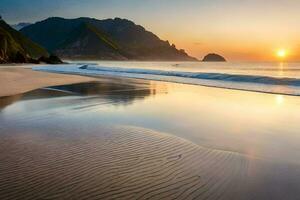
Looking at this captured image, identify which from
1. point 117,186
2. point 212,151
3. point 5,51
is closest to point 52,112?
point 212,151

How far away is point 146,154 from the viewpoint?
24.8 ft

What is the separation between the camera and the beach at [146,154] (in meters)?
5.57

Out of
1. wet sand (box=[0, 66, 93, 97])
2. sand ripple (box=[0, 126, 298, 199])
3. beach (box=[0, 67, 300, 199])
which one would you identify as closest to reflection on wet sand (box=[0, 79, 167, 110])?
wet sand (box=[0, 66, 93, 97])

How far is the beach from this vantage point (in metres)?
5.57

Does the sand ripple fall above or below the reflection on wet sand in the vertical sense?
below

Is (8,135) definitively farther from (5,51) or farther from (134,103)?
(5,51)

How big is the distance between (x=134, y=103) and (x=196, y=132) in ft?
21.3

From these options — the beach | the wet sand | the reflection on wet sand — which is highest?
the wet sand

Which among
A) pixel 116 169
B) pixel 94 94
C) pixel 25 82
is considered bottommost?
pixel 116 169

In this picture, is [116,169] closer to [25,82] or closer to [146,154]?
[146,154]

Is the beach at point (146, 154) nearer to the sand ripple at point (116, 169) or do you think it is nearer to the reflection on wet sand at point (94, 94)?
the sand ripple at point (116, 169)

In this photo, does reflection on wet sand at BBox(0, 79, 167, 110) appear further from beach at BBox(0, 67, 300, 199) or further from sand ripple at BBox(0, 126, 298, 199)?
sand ripple at BBox(0, 126, 298, 199)

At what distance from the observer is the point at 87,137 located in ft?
29.8

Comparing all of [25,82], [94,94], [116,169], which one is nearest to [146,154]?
[116,169]
